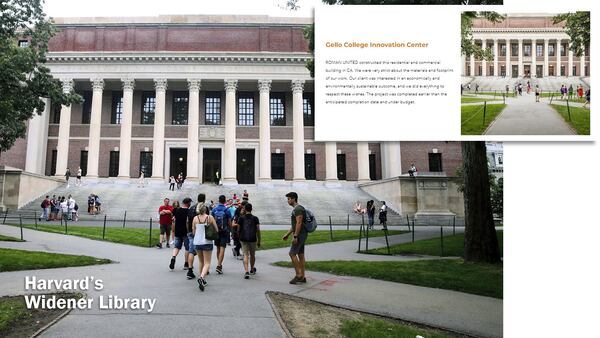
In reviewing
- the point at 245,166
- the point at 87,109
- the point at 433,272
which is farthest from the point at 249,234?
the point at 87,109

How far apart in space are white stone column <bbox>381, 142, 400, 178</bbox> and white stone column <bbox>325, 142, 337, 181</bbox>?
522 cm

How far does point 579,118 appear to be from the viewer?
22.0 feet

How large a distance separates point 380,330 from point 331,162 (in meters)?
34.6

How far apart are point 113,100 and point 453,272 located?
132ft

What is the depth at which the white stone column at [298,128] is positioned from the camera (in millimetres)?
40250

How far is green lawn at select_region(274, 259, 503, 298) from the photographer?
9111 millimetres

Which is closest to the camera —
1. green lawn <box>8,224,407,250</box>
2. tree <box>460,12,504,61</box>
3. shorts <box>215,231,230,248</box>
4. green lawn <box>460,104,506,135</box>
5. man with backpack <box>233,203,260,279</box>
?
green lawn <box>460,104,506,135</box>

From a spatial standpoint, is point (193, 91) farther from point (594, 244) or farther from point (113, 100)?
point (594, 244)

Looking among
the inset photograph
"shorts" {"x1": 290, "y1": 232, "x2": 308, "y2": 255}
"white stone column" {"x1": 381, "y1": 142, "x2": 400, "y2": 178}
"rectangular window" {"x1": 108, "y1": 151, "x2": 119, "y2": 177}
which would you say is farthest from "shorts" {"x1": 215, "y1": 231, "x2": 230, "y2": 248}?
"rectangular window" {"x1": 108, "y1": 151, "x2": 119, "y2": 177}

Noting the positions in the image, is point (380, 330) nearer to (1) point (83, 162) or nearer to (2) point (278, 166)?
(2) point (278, 166)

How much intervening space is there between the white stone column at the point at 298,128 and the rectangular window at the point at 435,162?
12989 mm

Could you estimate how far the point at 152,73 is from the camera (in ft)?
131

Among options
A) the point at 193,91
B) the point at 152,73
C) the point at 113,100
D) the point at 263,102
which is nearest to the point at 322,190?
the point at 263,102

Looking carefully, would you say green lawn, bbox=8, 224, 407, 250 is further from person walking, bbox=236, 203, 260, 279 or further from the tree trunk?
the tree trunk
